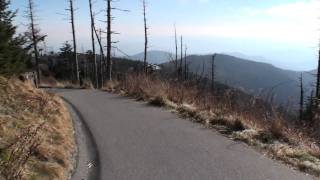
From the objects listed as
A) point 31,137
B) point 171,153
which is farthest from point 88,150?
point 31,137

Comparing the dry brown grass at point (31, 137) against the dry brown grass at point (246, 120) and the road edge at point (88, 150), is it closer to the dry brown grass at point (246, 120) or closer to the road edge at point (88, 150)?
the road edge at point (88, 150)

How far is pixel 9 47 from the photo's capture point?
18.1 metres

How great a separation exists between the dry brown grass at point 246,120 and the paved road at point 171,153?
0.43 metres

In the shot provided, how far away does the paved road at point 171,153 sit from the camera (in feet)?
25.6

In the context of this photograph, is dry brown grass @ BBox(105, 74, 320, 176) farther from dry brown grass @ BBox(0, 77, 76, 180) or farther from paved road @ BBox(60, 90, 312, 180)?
dry brown grass @ BBox(0, 77, 76, 180)

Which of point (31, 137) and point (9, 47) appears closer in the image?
point (31, 137)

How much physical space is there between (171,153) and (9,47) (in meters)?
10.7

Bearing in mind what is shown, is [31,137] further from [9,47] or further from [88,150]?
[9,47]

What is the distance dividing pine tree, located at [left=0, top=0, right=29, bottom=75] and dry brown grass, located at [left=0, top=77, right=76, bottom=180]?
9.44 feet

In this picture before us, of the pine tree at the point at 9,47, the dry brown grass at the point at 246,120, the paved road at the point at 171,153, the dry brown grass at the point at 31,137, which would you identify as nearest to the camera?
the dry brown grass at the point at 31,137

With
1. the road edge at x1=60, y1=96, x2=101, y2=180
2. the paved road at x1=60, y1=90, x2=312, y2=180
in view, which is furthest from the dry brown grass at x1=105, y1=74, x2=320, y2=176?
the road edge at x1=60, y1=96, x2=101, y2=180

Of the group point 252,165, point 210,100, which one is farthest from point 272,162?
point 210,100

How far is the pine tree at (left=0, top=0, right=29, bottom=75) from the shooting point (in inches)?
661

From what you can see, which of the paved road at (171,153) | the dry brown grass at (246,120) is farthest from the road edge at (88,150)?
the dry brown grass at (246,120)
